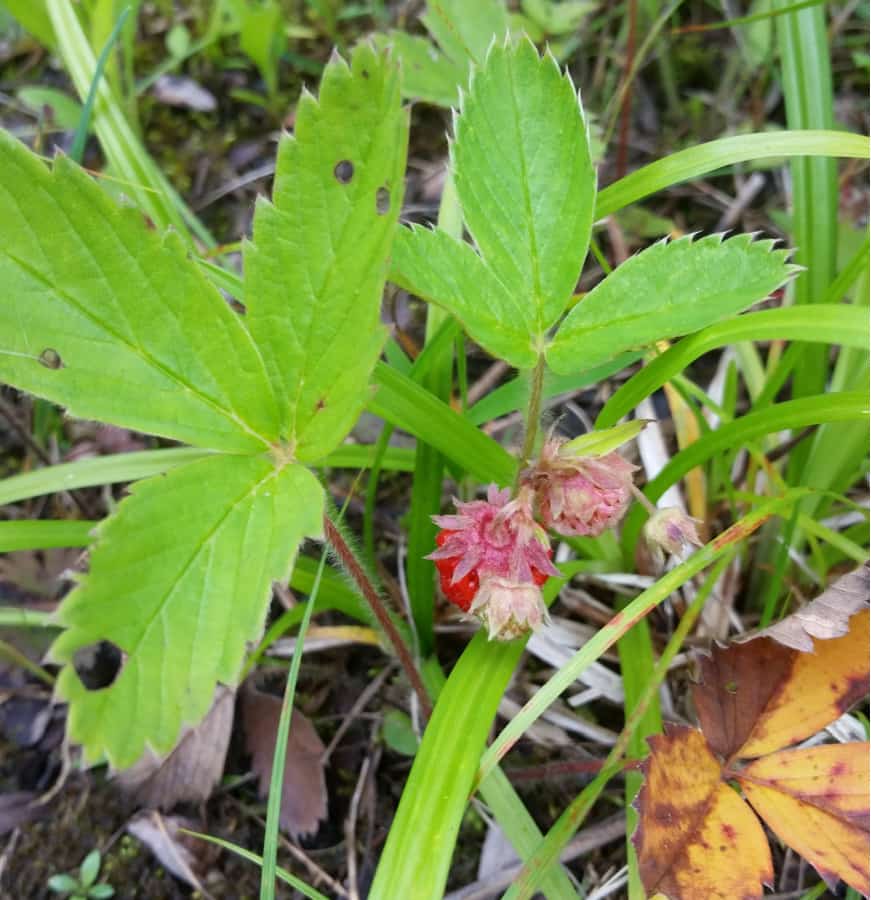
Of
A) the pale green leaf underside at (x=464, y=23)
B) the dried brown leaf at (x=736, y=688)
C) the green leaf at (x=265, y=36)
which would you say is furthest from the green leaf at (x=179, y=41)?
the dried brown leaf at (x=736, y=688)

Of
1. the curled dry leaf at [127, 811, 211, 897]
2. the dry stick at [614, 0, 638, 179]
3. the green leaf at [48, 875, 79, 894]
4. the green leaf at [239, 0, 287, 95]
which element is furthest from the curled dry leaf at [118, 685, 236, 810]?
the green leaf at [239, 0, 287, 95]

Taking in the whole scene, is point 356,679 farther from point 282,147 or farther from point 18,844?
point 282,147

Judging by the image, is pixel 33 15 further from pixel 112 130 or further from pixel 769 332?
pixel 769 332

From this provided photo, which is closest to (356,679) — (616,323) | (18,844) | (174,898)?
(174,898)

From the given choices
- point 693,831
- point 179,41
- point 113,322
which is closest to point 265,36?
point 179,41

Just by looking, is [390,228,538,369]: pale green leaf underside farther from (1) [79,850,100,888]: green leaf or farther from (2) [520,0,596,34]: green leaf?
(2) [520,0,596,34]: green leaf

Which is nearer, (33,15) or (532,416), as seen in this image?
(532,416)

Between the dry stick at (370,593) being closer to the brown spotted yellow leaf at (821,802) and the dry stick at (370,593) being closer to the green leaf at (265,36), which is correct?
the brown spotted yellow leaf at (821,802)
